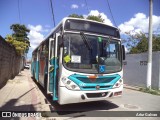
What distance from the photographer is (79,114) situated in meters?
6.86

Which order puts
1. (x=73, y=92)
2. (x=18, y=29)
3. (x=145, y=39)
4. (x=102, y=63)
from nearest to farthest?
(x=73, y=92) < (x=102, y=63) < (x=145, y=39) < (x=18, y=29)

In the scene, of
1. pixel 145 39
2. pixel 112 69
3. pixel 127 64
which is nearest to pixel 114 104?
pixel 112 69

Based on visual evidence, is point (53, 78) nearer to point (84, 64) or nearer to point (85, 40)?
point (84, 64)

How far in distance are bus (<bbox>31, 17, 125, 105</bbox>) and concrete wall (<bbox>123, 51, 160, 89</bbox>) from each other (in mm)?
7210

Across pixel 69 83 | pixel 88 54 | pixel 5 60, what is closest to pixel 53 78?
pixel 69 83

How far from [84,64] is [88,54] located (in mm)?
393

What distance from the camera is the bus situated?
21.4 feet

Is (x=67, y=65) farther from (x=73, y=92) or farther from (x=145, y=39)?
(x=145, y=39)

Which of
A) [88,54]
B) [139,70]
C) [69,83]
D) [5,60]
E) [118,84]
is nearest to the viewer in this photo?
[69,83]

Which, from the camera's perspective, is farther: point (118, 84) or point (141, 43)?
point (141, 43)

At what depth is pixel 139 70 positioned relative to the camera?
1594 cm

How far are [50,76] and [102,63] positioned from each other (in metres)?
2.13

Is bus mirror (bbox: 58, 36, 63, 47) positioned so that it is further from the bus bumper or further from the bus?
the bus bumper

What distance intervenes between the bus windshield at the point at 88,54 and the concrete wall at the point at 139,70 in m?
7.41
